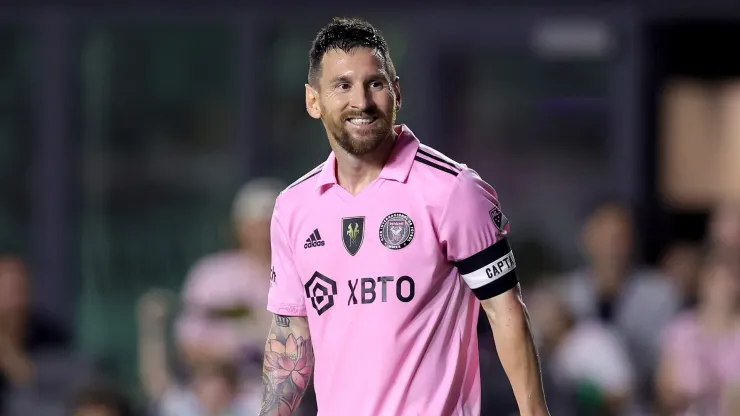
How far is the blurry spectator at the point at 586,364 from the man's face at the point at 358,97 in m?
3.44

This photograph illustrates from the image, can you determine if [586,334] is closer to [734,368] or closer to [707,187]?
[734,368]

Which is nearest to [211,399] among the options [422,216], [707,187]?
[422,216]

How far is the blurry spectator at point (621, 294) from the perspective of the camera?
7332 mm

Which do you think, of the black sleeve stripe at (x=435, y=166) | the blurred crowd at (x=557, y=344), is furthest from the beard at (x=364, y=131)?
the blurred crowd at (x=557, y=344)

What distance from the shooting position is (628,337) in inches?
292

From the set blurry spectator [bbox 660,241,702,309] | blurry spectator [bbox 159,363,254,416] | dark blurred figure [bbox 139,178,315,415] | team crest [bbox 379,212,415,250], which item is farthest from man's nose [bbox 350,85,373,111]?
blurry spectator [bbox 660,241,702,309]

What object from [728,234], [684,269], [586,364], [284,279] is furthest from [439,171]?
[684,269]

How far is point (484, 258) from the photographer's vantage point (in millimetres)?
3619

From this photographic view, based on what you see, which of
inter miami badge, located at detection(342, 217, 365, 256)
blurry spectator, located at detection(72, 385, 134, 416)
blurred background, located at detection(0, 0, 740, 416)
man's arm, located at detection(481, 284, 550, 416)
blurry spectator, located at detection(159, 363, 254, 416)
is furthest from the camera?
blurred background, located at detection(0, 0, 740, 416)

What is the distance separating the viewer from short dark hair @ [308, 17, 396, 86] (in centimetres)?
369

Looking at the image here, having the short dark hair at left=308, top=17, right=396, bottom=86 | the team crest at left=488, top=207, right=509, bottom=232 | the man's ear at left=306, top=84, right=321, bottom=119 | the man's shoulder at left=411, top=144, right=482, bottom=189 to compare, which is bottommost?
the team crest at left=488, top=207, right=509, bottom=232

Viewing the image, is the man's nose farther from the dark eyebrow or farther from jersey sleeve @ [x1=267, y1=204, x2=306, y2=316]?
jersey sleeve @ [x1=267, y1=204, x2=306, y2=316]

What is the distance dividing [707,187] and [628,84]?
979mm

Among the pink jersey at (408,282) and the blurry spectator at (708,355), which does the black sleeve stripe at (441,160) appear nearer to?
the pink jersey at (408,282)
